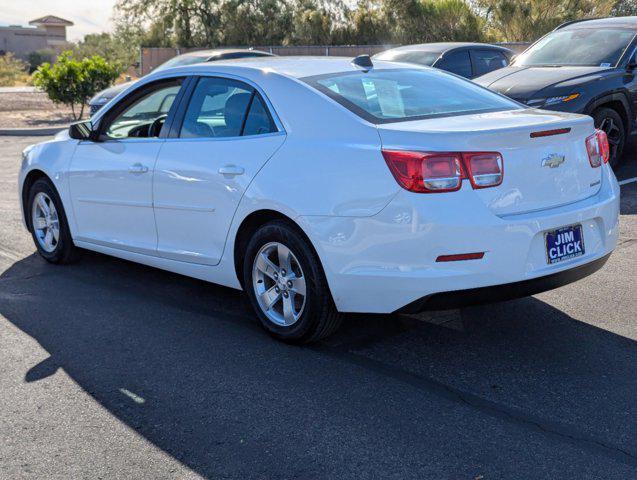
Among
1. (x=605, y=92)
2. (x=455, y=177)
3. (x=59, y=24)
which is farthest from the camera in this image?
(x=59, y=24)

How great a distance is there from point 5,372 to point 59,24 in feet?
311

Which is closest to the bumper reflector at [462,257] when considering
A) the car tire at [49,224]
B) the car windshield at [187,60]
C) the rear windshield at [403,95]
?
the rear windshield at [403,95]

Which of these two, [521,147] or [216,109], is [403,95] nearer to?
[521,147]

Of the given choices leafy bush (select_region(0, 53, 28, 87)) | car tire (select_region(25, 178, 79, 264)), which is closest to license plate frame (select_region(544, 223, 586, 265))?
car tire (select_region(25, 178, 79, 264))

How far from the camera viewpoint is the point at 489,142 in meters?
4.44

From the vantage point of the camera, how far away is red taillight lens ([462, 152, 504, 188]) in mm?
4379

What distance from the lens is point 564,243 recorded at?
4.66 metres

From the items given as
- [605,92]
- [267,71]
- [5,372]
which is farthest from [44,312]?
[605,92]

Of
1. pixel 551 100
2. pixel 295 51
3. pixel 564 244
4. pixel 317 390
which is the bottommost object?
pixel 317 390

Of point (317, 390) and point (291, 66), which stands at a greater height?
point (291, 66)

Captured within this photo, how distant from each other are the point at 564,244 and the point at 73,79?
62.2ft

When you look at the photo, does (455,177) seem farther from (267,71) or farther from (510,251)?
(267,71)

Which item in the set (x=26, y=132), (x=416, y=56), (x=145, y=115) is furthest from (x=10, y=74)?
(x=145, y=115)

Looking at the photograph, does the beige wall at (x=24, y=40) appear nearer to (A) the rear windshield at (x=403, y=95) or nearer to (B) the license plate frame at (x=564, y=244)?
(A) the rear windshield at (x=403, y=95)
